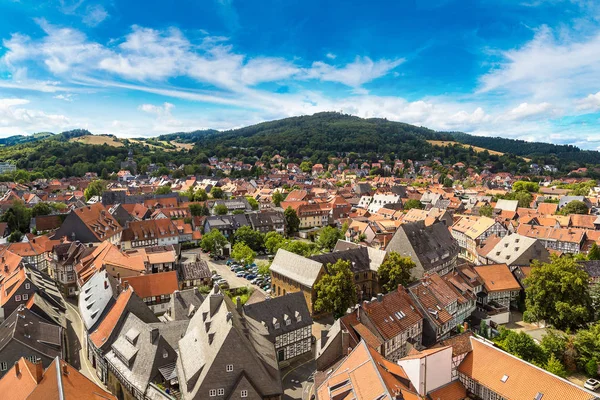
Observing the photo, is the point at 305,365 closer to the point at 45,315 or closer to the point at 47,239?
the point at 45,315

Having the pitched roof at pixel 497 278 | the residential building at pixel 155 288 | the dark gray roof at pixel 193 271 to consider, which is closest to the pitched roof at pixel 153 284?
the residential building at pixel 155 288

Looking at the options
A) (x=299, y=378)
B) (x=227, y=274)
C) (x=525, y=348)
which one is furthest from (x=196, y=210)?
(x=525, y=348)

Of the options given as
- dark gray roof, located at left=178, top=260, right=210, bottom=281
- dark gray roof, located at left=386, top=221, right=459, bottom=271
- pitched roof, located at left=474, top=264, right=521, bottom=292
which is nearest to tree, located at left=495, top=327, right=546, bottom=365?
pitched roof, located at left=474, top=264, right=521, bottom=292

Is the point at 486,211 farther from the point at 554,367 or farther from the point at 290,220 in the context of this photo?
the point at 554,367

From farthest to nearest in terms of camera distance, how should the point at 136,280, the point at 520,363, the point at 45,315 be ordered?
the point at 136,280, the point at 45,315, the point at 520,363

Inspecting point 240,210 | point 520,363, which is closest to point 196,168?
point 240,210
